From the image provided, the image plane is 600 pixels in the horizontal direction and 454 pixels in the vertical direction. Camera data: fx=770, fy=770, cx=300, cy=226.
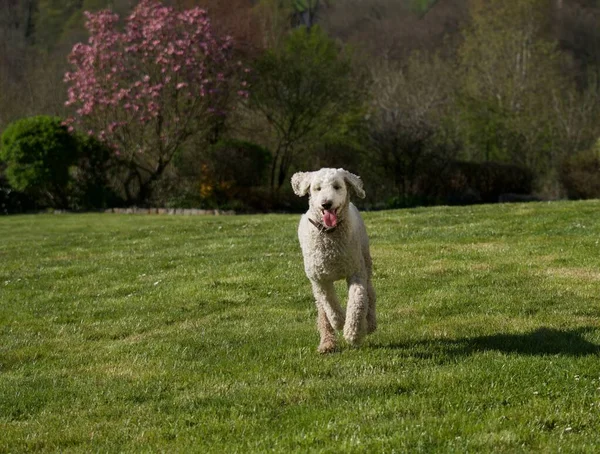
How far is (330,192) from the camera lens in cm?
580

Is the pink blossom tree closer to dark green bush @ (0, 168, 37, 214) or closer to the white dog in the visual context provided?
dark green bush @ (0, 168, 37, 214)

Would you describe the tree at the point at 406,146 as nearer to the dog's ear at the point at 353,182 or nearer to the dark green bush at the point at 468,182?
the dark green bush at the point at 468,182

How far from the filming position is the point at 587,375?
5379 millimetres

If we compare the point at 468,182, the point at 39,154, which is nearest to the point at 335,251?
the point at 468,182

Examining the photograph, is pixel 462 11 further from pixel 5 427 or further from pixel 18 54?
pixel 5 427

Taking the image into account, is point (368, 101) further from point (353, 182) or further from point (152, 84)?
point (353, 182)

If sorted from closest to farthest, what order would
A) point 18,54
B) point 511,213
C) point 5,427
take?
point 5,427 → point 511,213 → point 18,54

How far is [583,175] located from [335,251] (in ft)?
64.9

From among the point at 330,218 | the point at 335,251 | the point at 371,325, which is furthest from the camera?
the point at 371,325

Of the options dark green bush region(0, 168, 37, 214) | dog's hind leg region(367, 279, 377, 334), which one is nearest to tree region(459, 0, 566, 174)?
dark green bush region(0, 168, 37, 214)

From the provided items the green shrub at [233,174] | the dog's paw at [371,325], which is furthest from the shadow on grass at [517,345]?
the green shrub at [233,174]

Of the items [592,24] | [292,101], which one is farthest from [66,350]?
[592,24]

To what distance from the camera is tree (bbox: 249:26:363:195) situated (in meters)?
24.3

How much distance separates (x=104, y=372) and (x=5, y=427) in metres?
1.37
